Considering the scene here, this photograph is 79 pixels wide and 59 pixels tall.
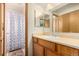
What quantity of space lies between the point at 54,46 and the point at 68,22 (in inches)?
14.4

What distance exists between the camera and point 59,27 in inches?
64.6

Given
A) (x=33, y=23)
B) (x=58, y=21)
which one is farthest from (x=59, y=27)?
(x=33, y=23)

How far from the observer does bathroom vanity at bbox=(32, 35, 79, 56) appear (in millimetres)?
1305

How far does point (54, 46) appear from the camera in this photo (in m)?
1.51

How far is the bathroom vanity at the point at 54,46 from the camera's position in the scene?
1.31m

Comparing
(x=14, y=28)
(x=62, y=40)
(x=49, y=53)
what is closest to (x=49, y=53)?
(x=49, y=53)

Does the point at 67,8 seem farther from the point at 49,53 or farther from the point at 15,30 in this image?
the point at 15,30

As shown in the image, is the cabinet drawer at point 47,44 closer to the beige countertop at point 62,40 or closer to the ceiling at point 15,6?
the beige countertop at point 62,40

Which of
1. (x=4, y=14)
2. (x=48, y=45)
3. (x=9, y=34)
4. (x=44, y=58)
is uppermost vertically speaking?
(x=4, y=14)

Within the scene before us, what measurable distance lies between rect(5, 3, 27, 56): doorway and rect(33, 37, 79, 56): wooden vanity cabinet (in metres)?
0.21

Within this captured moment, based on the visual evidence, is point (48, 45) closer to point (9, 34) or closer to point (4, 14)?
point (9, 34)

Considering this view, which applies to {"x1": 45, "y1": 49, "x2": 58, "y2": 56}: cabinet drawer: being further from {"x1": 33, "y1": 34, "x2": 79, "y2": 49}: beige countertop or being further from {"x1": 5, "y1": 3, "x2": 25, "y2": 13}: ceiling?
{"x1": 5, "y1": 3, "x2": 25, "y2": 13}: ceiling

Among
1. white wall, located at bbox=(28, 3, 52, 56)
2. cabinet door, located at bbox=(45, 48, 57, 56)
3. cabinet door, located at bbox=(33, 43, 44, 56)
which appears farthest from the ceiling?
cabinet door, located at bbox=(45, 48, 57, 56)

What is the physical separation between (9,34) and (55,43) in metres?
0.64
